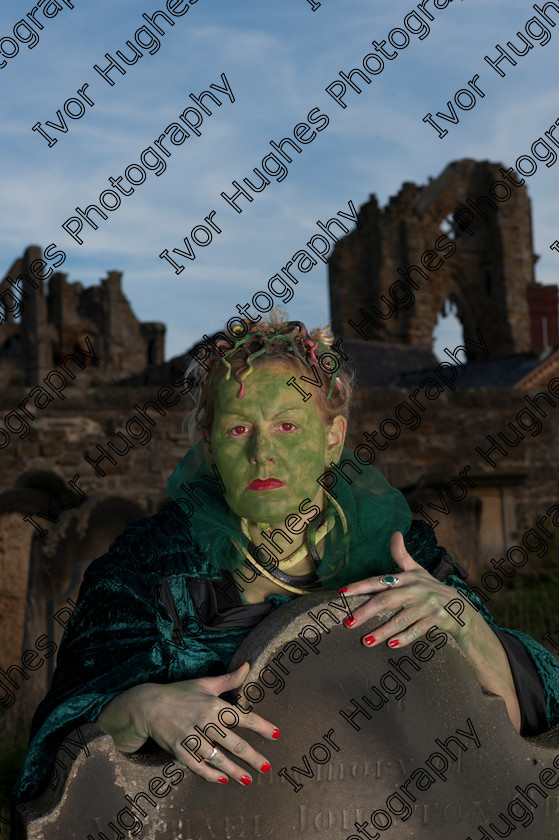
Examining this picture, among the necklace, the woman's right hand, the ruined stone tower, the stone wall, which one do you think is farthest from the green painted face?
the ruined stone tower

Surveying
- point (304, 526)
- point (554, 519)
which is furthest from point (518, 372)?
point (304, 526)

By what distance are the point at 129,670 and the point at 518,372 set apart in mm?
15089

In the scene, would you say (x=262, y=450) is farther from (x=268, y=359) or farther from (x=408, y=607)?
(x=408, y=607)

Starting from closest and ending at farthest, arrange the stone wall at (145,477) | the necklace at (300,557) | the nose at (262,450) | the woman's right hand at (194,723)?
the woman's right hand at (194,723) → the nose at (262,450) → the necklace at (300,557) → the stone wall at (145,477)

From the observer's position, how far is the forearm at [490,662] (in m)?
1.94

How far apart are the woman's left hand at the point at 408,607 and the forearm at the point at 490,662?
0.03 metres

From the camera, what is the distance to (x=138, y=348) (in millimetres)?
43375

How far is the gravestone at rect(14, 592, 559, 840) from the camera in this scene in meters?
1.73

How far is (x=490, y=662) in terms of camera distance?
78.3 inches

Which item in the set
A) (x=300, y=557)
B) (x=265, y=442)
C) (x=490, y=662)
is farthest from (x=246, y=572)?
(x=490, y=662)

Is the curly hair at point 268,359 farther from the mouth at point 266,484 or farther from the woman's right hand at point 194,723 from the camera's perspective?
the woman's right hand at point 194,723

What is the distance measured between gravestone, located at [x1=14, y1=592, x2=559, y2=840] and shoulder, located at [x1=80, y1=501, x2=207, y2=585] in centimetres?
29

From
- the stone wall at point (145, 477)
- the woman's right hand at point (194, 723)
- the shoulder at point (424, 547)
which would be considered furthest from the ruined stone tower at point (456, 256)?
the woman's right hand at point (194, 723)

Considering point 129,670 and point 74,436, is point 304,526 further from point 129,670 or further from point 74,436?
point 74,436
